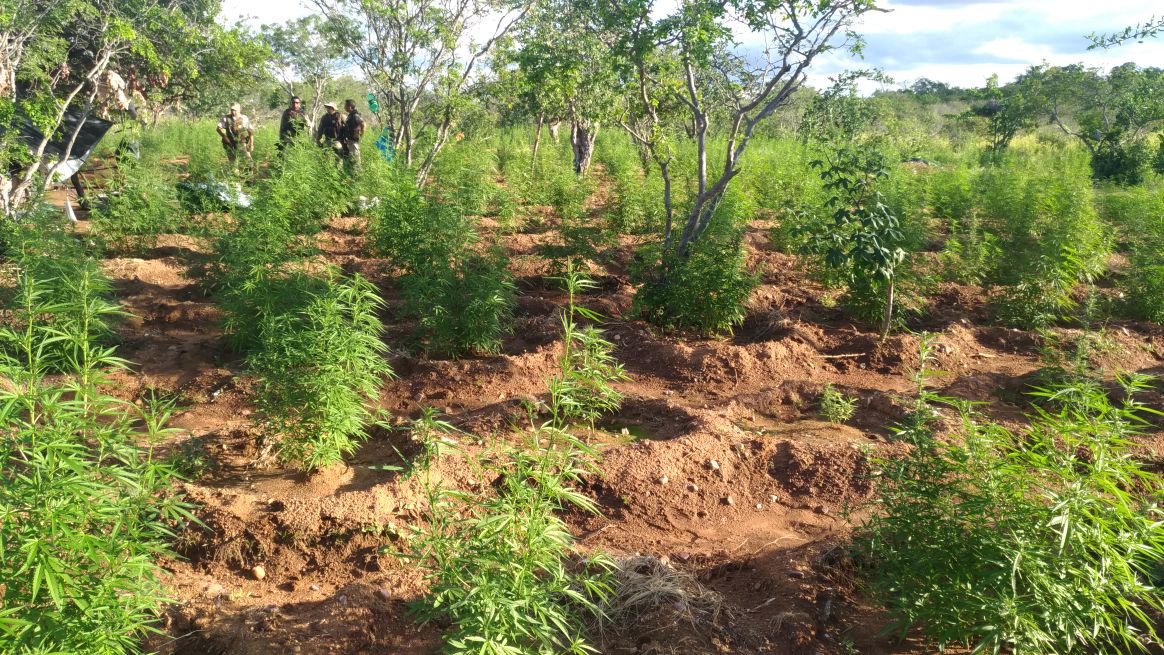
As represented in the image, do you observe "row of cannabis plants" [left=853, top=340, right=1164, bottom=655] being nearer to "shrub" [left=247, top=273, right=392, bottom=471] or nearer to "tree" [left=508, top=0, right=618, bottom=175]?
"shrub" [left=247, top=273, right=392, bottom=471]

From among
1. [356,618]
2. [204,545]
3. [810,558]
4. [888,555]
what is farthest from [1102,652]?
[204,545]

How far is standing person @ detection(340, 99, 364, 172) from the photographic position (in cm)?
1041

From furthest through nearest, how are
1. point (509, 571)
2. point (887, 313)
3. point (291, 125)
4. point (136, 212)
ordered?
point (291, 125), point (136, 212), point (887, 313), point (509, 571)

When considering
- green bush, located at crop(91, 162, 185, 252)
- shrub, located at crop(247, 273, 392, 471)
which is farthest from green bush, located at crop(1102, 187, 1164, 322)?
green bush, located at crop(91, 162, 185, 252)

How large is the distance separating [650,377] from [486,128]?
11.3m

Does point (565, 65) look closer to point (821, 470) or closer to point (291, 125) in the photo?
point (821, 470)

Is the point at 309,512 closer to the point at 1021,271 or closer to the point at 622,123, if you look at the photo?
the point at 622,123

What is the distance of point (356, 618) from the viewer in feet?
9.00

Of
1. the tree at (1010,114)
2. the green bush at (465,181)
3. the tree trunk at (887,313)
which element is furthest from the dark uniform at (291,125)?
the tree at (1010,114)

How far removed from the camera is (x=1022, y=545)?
83.5 inches

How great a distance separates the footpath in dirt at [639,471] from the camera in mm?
2809

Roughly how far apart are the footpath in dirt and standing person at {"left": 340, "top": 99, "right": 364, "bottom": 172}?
12.0 ft

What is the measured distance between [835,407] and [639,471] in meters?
1.65

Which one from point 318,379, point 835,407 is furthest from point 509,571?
point 835,407
